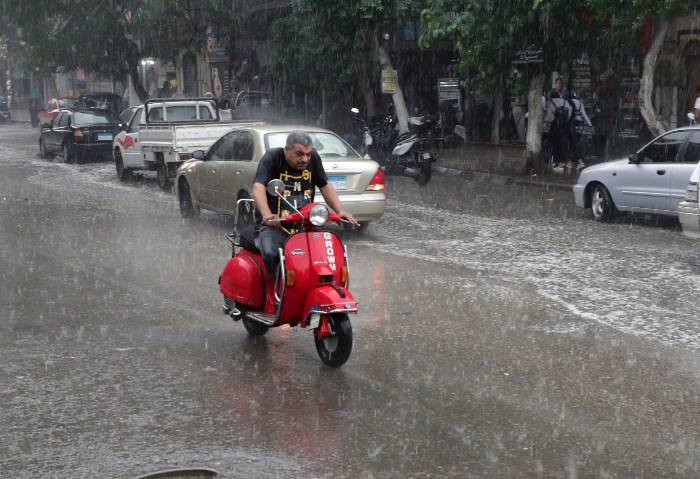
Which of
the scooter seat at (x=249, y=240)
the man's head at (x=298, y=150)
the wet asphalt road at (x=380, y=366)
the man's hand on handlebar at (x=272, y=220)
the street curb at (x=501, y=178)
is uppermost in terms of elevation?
the man's head at (x=298, y=150)

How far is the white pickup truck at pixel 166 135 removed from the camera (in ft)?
62.8

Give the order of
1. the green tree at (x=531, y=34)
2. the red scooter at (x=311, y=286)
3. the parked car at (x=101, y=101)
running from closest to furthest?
the red scooter at (x=311, y=286)
the green tree at (x=531, y=34)
the parked car at (x=101, y=101)

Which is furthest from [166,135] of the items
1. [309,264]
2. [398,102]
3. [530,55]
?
[309,264]

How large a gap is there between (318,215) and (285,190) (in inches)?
28.0

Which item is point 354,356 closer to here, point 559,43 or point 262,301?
point 262,301

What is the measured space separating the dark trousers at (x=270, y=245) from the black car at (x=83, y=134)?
20.9 metres

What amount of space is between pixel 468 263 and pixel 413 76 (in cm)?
2183

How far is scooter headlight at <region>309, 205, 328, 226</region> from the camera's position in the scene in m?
6.78

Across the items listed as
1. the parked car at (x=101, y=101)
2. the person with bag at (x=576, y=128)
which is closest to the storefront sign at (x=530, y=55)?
the person with bag at (x=576, y=128)

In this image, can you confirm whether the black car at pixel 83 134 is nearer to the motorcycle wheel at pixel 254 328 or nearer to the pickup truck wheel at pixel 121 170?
the pickup truck wheel at pixel 121 170

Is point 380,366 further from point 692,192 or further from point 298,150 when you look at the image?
point 692,192

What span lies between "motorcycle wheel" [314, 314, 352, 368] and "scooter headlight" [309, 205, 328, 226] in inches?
25.3

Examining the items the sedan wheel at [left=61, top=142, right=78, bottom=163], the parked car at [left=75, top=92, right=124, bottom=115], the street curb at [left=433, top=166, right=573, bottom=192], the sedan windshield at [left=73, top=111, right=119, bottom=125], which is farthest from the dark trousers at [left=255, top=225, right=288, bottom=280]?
the parked car at [left=75, top=92, right=124, bottom=115]

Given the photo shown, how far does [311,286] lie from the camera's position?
6.89m
